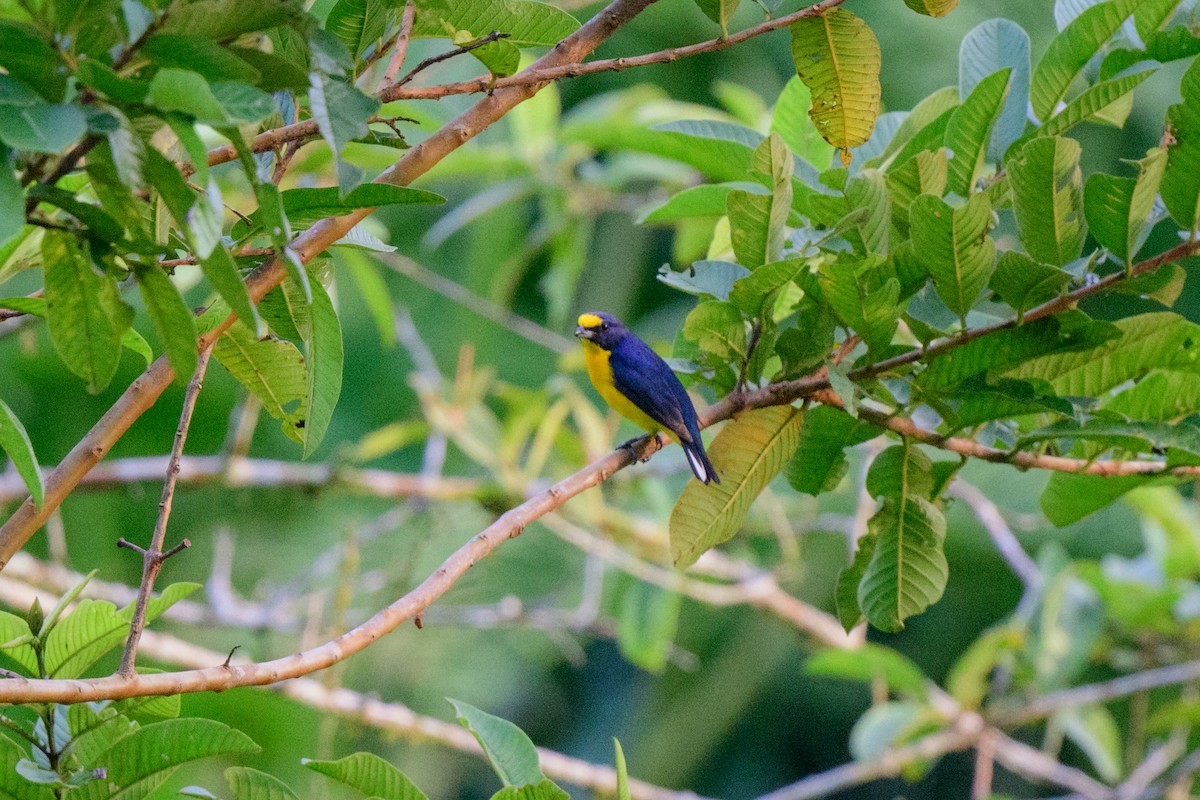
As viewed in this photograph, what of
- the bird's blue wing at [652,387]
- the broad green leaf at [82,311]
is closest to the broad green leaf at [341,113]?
the broad green leaf at [82,311]

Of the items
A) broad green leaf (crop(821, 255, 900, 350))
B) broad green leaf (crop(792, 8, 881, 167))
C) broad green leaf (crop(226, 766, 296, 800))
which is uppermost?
broad green leaf (crop(792, 8, 881, 167))

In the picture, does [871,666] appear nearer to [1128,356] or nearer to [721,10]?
[1128,356]

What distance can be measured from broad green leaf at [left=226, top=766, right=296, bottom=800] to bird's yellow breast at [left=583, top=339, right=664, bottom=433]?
4.10ft

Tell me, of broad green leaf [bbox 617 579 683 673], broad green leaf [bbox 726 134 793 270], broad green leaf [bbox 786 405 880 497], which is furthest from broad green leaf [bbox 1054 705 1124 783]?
broad green leaf [bbox 726 134 793 270]

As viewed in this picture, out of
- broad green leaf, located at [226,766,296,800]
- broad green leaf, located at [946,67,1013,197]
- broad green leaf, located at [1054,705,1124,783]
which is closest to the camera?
broad green leaf, located at [226,766,296,800]

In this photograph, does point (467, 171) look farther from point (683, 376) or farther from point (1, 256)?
point (1, 256)

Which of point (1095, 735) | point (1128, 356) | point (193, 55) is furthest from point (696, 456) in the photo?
point (1095, 735)

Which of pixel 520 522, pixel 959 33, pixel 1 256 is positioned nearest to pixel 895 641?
pixel 959 33

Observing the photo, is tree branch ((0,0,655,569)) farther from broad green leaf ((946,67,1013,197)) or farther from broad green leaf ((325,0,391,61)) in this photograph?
broad green leaf ((946,67,1013,197))

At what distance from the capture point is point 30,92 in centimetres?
51

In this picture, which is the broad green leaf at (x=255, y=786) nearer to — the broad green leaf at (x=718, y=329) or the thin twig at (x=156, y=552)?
the thin twig at (x=156, y=552)

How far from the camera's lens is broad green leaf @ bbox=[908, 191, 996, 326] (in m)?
0.85

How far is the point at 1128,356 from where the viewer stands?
1.01 metres

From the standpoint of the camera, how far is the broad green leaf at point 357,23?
79 centimetres
